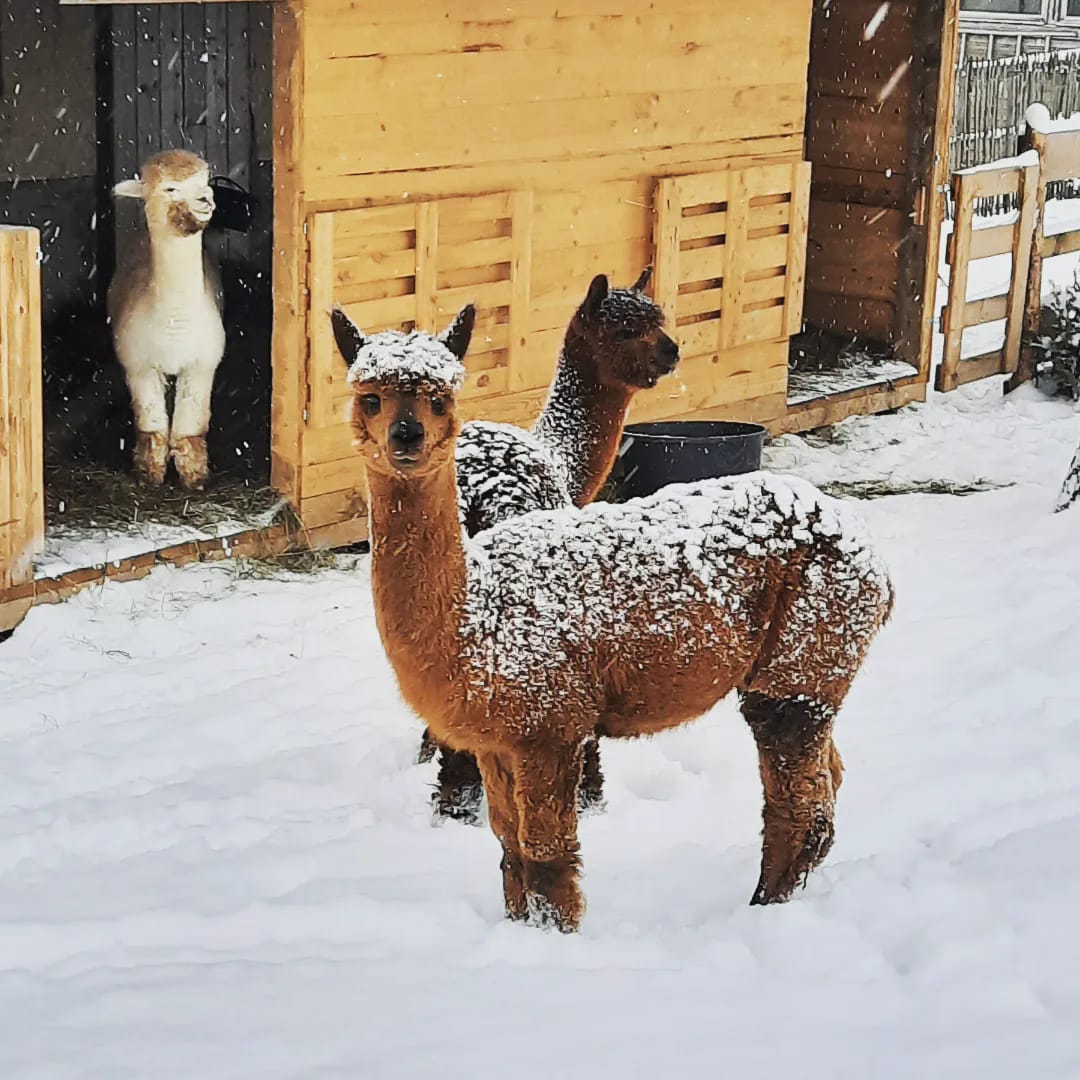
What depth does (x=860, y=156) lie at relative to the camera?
12562mm

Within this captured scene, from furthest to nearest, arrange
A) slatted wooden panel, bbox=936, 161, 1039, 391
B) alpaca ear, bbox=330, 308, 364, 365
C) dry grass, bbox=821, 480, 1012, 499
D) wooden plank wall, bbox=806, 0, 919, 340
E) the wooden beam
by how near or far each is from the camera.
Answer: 1. wooden plank wall, bbox=806, 0, 919, 340
2. slatted wooden panel, bbox=936, 161, 1039, 391
3. dry grass, bbox=821, 480, 1012, 499
4. the wooden beam
5. alpaca ear, bbox=330, 308, 364, 365

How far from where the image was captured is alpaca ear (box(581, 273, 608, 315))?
6258 mm

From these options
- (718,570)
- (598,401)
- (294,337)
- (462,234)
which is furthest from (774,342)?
(718,570)

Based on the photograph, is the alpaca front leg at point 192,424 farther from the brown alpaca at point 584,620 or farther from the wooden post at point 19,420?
the brown alpaca at point 584,620

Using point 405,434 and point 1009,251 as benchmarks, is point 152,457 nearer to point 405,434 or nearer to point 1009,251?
point 405,434

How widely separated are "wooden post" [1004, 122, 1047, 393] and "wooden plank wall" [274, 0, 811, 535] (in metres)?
2.92

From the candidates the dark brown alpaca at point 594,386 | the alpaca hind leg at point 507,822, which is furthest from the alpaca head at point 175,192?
the alpaca hind leg at point 507,822

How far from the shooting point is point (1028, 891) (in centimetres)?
446

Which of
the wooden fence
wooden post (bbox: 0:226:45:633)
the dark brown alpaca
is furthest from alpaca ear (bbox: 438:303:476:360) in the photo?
the wooden fence

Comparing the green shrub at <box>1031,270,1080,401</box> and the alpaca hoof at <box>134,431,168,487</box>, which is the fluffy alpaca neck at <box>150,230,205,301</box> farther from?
the green shrub at <box>1031,270,1080,401</box>

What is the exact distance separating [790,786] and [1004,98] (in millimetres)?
20485

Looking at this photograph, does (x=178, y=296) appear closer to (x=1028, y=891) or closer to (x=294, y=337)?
(x=294, y=337)

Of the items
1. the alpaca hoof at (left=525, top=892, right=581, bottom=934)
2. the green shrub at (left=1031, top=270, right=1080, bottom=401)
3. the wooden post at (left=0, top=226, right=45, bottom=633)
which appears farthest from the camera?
the green shrub at (left=1031, top=270, right=1080, bottom=401)

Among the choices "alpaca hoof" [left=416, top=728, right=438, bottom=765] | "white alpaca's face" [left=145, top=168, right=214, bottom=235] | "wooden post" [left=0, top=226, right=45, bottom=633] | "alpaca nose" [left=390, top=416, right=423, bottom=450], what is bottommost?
"alpaca hoof" [left=416, top=728, right=438, bottom=765]
